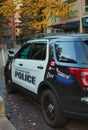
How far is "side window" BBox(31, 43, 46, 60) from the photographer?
597 cm

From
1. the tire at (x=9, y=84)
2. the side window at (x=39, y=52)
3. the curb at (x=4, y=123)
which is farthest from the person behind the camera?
the tire at (x=9, y=84)

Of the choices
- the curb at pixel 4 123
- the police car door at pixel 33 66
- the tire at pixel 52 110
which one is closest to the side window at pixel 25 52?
the police car door at pixel 33 66

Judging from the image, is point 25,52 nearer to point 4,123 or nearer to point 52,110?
point 52,110

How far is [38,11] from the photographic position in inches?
618

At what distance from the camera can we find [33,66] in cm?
621

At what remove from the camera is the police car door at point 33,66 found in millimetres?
5844

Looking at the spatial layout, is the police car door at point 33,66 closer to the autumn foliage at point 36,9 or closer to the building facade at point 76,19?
the autumn foliage at point 36,9

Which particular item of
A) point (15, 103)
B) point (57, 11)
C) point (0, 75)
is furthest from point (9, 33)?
point (15, 103)

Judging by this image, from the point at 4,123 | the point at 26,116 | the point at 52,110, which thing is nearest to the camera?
the point at 4,123

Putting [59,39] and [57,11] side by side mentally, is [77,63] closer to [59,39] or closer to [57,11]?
[59,39]

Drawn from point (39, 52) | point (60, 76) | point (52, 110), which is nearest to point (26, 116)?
point (52, 110)

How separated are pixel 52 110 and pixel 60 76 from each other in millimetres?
771

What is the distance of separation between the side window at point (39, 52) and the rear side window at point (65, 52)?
0.56 metres

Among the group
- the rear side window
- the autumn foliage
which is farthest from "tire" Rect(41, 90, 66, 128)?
the autumn foliage
